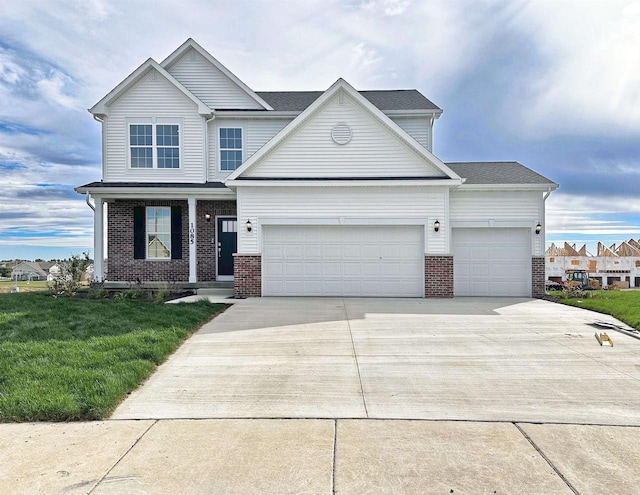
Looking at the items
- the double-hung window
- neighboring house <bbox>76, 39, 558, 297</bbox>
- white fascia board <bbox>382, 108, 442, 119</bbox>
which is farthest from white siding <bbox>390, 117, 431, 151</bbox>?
the double-hung window

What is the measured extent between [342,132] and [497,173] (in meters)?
5.67

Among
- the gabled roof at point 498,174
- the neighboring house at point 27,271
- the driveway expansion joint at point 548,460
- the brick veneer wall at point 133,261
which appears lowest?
the driveway expansion joint at point 548,460

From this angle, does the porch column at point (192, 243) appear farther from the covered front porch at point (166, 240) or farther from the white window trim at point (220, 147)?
the white window trim at point (220, 147)

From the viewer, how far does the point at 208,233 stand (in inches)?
638

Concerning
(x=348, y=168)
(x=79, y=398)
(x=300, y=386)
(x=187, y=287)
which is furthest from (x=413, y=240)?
(x=79, y=398)

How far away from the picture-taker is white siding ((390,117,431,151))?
56.2ft

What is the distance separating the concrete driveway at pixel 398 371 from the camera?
470cm

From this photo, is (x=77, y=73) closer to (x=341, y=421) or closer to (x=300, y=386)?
(x=300, y=386)

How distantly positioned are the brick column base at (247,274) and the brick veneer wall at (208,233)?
289 cm

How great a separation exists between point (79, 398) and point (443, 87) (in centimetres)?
1676

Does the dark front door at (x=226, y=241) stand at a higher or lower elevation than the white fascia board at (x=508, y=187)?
lower

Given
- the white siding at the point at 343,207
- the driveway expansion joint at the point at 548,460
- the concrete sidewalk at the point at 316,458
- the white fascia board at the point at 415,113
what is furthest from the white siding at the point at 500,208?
the driveway expansion joint at the point at 548,460

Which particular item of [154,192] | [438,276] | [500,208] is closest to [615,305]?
[500,208]

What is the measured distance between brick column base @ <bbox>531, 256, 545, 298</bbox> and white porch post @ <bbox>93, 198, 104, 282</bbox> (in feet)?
47.5
